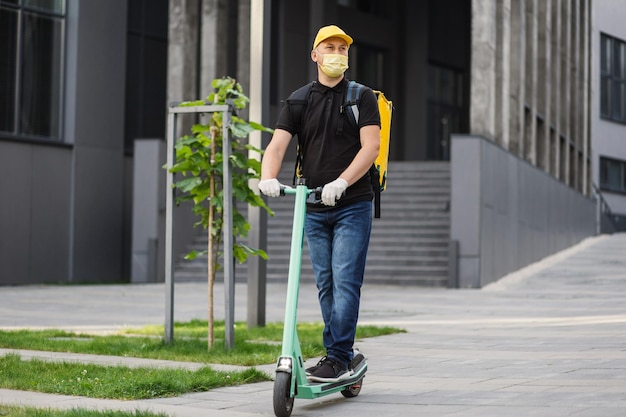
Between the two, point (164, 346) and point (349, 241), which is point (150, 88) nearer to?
point (164, 346)

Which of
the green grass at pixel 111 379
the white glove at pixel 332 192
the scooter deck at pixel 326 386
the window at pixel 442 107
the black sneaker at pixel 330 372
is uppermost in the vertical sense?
the window at pixel 442 107

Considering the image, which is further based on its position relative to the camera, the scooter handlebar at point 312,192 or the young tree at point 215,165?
the young tree at point 215,165

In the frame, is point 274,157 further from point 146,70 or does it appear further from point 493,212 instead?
point 146,70

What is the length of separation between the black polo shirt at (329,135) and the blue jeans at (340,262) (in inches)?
3.2

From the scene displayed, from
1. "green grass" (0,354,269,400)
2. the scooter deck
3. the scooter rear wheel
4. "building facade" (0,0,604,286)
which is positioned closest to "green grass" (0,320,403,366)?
"green grass" (0,354,269,400)

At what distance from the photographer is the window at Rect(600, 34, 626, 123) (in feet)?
171

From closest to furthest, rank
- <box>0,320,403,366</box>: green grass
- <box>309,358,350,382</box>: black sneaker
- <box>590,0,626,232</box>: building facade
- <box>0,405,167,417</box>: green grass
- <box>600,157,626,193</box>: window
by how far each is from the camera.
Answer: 1. <box>0,405,167,417</box>: green grass
2. <box>309,358,350,382</box>: black sneaker
3. <box>0,320,403,366</box>: green grass
4. <box>590,0,626,232</box>: building facade
5. <box>600,157,626,193</box>: window

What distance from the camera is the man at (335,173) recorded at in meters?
6.26

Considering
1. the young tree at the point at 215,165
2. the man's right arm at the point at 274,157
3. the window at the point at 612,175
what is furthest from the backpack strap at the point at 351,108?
the window at the point at 612,175

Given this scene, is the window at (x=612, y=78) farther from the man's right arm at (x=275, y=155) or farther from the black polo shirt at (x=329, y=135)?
the man's right arm at (x=275, y=155)

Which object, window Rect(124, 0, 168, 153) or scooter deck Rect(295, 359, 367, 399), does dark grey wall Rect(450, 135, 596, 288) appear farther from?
scooter deck Rect(295, 359, 367, 399)

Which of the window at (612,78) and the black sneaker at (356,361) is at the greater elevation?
the window at (612,78)

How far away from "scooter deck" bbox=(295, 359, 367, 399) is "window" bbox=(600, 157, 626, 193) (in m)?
46.8

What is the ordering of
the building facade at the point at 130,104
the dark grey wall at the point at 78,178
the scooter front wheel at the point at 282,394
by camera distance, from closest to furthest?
the scooter front wheel at the point at 282,394, the building facade at the point at 130,104, the dark grey wall at the point at 78,178
